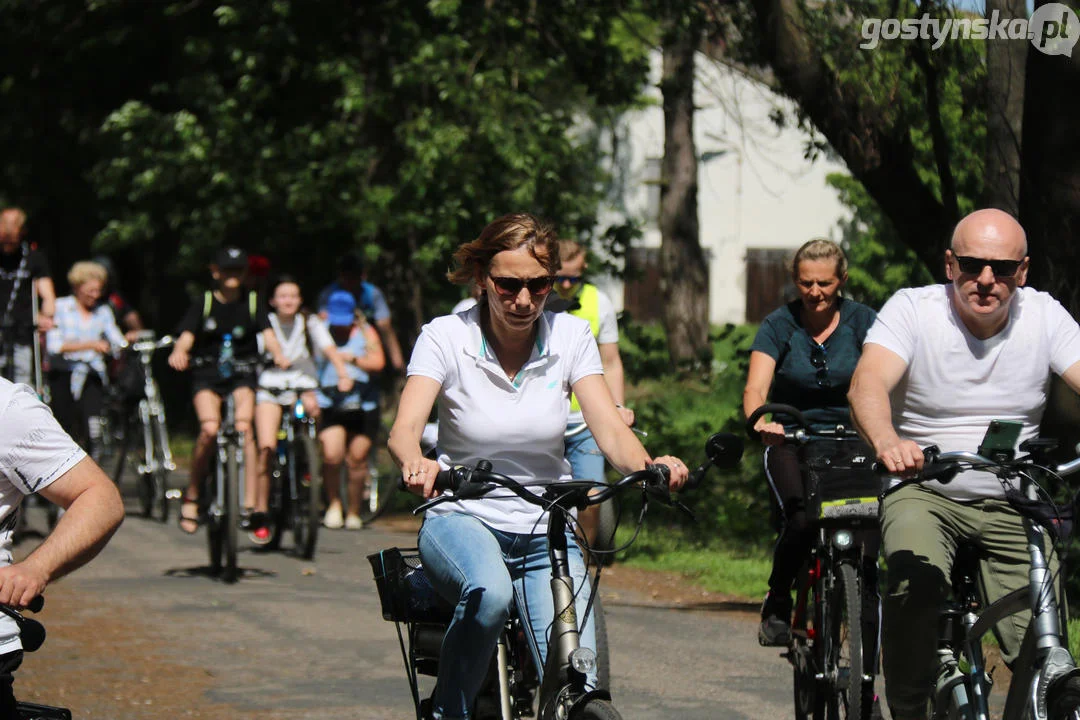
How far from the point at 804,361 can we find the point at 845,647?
1.44 metres

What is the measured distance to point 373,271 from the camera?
19.6 m

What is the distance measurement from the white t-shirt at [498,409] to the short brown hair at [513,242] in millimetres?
196

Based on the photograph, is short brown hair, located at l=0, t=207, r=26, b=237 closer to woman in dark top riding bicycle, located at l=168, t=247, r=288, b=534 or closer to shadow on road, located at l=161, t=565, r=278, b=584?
woman in dark top riding bicycle, located at l=168, t=247, r=288, b=534

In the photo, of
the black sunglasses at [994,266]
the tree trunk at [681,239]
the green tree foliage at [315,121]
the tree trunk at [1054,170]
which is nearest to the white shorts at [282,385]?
the green tree foliage at [315,121]

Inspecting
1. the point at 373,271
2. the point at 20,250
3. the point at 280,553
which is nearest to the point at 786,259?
the point at 280,553

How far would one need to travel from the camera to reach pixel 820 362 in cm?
700

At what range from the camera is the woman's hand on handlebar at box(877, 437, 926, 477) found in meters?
4.89

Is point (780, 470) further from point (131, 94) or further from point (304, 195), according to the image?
point (131, 94)

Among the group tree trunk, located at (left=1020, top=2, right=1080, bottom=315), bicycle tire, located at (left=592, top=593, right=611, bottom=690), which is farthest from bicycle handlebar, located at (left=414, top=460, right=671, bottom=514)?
tree trunk, located at (left=1020, top=2, right=1080, bottom=315)

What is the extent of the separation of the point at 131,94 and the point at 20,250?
14539 mm

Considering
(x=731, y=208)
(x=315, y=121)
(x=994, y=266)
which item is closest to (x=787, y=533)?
(x=994, y=266)

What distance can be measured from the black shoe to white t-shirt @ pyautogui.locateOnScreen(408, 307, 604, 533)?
1.82 m

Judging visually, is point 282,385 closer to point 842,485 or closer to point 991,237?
point 842,485

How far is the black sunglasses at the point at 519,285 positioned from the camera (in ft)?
16.3
